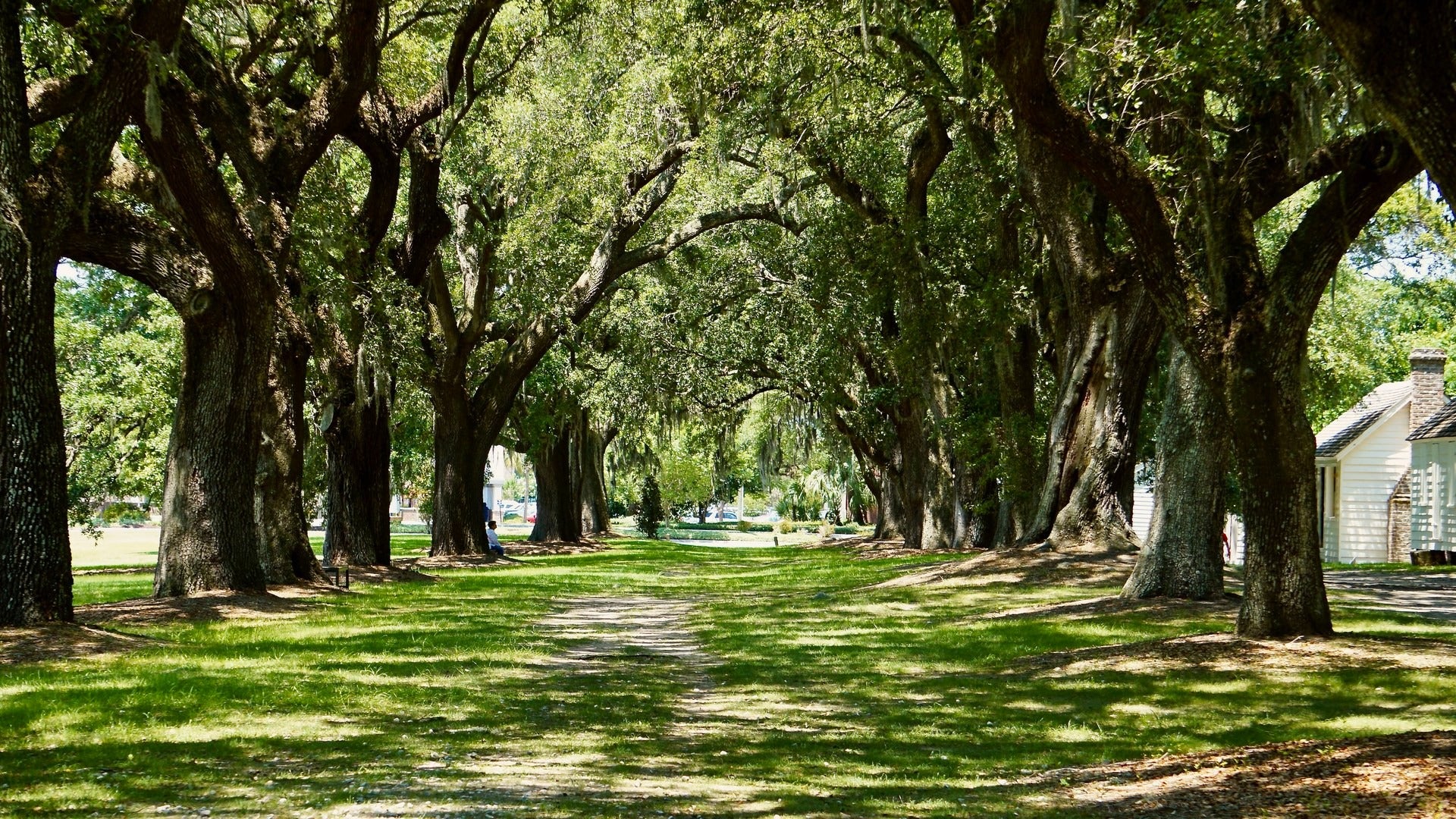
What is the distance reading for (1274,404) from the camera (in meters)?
10.3

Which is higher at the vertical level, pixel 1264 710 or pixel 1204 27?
pixel 1204 27

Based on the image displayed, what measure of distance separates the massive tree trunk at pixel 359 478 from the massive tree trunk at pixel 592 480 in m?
22.1

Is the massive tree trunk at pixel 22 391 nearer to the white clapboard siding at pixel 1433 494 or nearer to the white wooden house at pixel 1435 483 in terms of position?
the white wooden house at pixel 1435 483

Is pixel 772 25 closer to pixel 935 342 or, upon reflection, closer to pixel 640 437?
pixel 935 342

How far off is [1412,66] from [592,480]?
4802 centimetres

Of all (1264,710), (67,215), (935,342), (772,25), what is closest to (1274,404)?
(1264,710)

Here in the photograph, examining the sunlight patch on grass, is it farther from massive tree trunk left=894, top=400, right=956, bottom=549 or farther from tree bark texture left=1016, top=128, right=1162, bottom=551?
massive tree trunk left=894, top=400, right=956, bottom=549

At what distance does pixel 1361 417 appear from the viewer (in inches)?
1449

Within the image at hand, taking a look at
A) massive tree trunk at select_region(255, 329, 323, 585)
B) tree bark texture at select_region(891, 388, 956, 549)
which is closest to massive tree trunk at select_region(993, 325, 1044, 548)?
tree bark texture at select_region(891, 388, 956, 549)

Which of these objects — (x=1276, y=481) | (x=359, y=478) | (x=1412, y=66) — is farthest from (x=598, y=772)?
(x=359, y=478)

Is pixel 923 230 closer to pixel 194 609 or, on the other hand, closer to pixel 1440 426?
pixel 194 609

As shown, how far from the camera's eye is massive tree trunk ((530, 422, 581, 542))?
42.7m

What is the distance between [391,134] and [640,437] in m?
30.2

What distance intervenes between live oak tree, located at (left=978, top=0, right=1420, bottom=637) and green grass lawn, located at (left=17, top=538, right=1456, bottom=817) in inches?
49.1
